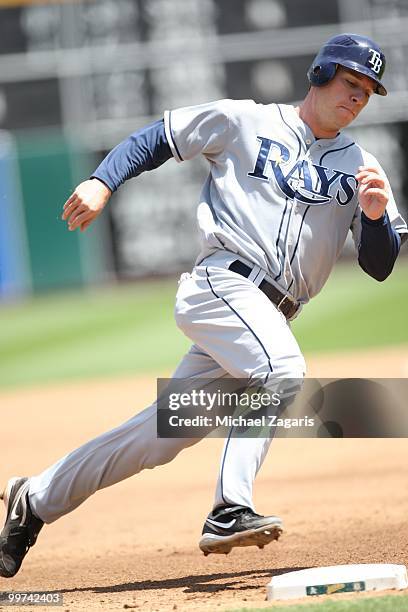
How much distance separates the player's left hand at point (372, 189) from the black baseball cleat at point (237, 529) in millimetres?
946

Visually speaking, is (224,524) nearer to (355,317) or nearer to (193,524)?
(193,524)

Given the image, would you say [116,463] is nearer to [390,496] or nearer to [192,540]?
[192,540]

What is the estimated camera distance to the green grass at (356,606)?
2762 millimetres

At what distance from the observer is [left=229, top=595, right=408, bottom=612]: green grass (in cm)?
276

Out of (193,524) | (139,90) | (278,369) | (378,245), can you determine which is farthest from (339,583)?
(139,90)

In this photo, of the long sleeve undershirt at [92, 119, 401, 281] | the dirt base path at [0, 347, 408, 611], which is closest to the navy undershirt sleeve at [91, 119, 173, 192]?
the long sleeve undershirt at [92, 119, 401, 281]

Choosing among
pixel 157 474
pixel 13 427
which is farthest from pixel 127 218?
pixel 157 474

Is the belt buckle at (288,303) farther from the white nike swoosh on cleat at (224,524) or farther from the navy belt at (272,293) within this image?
the white nike swoosh on cleat at (224,524)

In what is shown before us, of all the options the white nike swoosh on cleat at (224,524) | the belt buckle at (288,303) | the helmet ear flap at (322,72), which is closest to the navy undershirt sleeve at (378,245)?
the belt buckle at (288,303)

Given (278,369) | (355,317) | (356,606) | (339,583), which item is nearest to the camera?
(356,606)

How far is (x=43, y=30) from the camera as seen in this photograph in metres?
16.8

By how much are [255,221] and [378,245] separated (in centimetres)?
38

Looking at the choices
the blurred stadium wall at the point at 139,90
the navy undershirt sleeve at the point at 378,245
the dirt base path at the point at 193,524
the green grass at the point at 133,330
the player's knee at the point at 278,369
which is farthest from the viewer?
the blurred stadium wall at the point at 139,90

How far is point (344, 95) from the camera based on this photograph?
11.3ft
